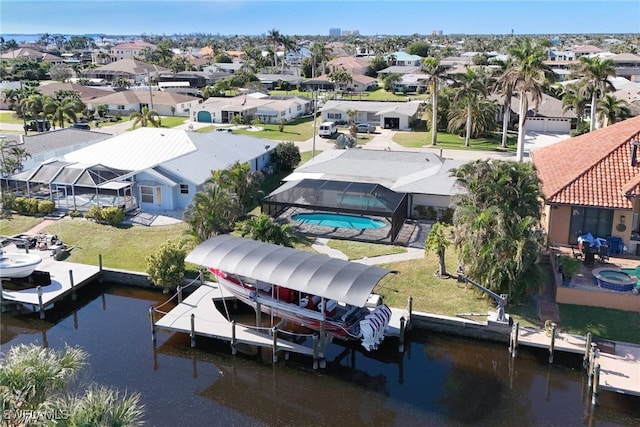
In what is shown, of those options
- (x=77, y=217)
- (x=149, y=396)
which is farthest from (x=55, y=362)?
(x=77, y=217)

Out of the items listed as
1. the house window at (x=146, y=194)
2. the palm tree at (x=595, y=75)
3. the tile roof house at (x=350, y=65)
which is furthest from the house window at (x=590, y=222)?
the tile roof house at (x=350, y=65)

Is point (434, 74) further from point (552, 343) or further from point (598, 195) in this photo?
point (552, 343)

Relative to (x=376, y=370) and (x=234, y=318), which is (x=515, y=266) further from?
(x=234, y=318)

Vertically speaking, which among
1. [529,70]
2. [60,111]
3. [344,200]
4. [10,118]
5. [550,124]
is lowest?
[344,200]

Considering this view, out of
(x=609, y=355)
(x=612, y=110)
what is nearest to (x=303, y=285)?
(x=609, y=355)

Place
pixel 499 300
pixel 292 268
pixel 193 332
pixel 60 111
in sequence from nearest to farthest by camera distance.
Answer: pixel 292 268 → pixel 193 332 → pixel 499 300 → pixel 60 111

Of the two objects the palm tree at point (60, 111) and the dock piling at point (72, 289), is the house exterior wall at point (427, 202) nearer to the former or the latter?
the dock piling at point (72, 289)
